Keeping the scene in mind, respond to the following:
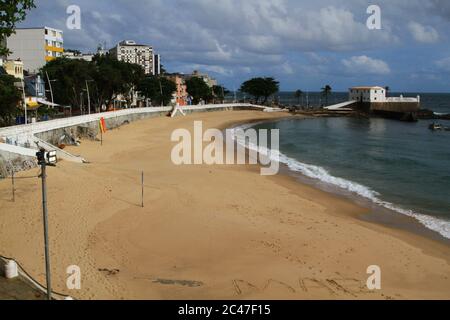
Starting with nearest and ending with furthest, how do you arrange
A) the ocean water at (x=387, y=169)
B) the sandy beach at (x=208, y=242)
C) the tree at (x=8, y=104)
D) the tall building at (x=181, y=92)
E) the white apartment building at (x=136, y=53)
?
the sandy beach at (x=208, y=242)
the ocean water at (x=387, y=169)
the tree at (x=8, y=104)
the tall building at (x=181, y=92)
the white apartment building at (x=136, y=53)

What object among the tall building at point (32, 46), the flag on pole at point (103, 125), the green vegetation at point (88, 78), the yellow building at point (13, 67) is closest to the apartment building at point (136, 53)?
the tall building at point (32, 46)

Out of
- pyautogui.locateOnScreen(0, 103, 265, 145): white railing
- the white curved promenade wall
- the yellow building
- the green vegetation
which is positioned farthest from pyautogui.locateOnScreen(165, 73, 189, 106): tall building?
pyautogui.locateOnScreen(0, 103, 265, 145): white railing

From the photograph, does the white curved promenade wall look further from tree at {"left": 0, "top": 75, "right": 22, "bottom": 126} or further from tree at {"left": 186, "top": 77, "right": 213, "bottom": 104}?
tree at {"left": 186, "top": 77, "right": 213, "bottom": 104}

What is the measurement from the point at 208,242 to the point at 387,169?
22.5 meters

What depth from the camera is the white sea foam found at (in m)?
20.8

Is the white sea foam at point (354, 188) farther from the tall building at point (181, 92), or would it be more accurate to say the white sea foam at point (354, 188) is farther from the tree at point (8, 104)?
the tall building at point (181, 92)

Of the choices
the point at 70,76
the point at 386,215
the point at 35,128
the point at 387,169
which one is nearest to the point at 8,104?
the point at 35,128

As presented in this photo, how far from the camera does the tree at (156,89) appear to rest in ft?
298

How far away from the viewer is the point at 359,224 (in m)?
20.3

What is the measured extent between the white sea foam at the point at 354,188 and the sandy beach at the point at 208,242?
1895mm

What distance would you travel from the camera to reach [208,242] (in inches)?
667

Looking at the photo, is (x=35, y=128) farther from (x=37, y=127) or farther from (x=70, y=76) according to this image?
(x=70, y=76)

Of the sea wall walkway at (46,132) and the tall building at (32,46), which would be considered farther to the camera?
the tall building at (32,46)
